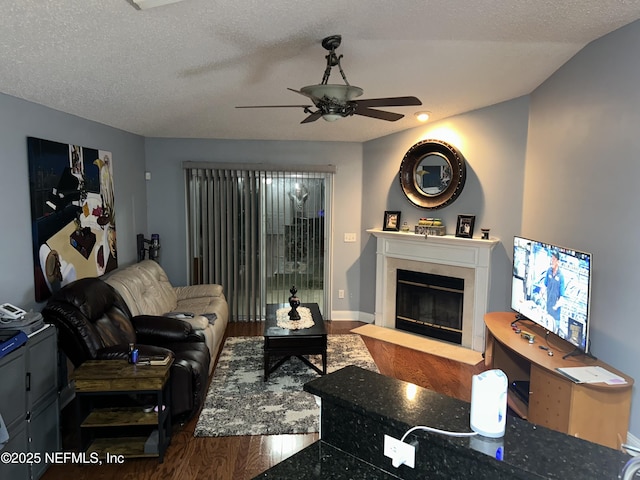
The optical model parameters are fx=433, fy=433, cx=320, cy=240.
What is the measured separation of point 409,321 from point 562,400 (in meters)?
2.69

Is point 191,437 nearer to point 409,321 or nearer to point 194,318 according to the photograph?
point 194,318

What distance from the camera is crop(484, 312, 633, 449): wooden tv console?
2664 mm

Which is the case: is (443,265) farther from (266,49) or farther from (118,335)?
(118,335)

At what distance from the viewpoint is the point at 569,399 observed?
2.68 meters

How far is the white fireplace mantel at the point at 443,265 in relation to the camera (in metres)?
4.70

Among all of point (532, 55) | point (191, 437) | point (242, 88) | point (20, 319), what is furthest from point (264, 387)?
point (532, 55)

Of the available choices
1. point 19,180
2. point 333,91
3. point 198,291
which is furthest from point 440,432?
point 198,291

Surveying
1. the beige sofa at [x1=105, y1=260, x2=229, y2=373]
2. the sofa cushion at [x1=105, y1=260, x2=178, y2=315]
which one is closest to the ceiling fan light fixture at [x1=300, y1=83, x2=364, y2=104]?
the beige sofa at [x1=105, y1=260, x2=229, y2=373]

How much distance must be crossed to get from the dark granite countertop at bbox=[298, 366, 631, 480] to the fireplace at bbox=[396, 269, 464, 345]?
3.69 m

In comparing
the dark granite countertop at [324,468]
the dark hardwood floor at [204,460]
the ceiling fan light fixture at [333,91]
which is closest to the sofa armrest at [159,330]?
the dark hardwood floor at [204,460]

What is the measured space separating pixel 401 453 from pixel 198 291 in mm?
4258

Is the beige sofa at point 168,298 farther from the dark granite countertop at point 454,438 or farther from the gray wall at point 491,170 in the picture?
the dark granite countertop at point 454,438

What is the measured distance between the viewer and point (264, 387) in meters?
3.83

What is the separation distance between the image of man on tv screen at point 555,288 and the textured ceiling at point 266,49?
1.62m
